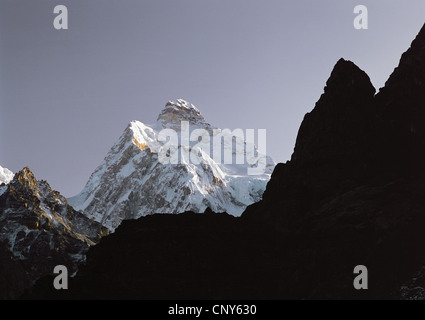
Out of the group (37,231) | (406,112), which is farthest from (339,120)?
(37,231)

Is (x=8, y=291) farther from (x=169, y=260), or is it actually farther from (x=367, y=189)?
(x=367, y=189)

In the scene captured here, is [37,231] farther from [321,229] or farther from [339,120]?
[321,229]

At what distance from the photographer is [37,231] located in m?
127

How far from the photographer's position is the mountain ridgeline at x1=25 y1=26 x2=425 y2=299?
52312 mm

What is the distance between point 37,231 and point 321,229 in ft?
278

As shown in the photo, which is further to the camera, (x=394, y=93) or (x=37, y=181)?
(x=37, y=181)

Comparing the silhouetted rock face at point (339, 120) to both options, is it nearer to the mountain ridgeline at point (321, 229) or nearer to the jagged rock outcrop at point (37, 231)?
the mountain ridgeline at point (321, 229)

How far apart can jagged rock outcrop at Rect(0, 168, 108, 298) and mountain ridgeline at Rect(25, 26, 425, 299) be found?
43.6 m

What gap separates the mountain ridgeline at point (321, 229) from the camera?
2060 inches

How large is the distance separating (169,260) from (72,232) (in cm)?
8826

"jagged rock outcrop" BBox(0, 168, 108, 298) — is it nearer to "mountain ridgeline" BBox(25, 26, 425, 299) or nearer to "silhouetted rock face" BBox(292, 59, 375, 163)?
"mountain ridgeline" BBox(25, 26, 425, 299)

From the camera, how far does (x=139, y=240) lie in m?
59.0

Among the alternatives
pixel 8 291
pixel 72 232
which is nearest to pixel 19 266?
pixel 8 291
